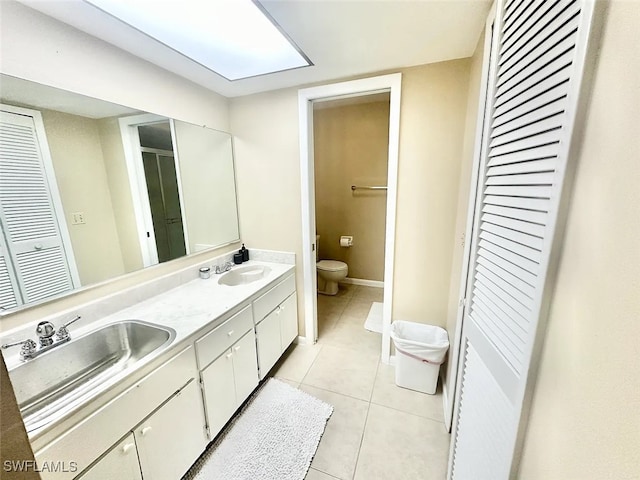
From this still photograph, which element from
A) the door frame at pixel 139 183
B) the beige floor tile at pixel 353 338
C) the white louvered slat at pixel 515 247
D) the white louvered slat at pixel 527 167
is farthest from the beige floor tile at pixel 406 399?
the door frame at pixel 139 183

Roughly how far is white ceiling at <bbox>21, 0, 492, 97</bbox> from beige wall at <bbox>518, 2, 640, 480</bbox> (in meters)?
1.02

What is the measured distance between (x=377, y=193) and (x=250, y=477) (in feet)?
10.2

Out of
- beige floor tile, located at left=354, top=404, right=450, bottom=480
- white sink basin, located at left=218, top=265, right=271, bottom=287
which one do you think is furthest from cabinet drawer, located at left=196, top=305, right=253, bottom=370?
beige floor tile, located at left=354, top=404, right=450, bottom=480

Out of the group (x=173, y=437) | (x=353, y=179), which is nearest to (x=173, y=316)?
(x=173, y=437)

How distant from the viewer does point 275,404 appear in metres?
1.73

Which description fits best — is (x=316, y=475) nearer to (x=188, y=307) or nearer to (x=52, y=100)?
(x=188, y=307)

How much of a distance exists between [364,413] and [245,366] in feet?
2.90


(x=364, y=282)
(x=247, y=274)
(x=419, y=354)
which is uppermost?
(x=247, y=274)

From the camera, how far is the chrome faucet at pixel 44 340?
40.1 inches

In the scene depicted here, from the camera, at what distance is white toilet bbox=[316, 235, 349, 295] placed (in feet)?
10.6

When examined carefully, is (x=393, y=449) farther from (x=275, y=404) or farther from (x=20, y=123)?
(x=20, y=123)

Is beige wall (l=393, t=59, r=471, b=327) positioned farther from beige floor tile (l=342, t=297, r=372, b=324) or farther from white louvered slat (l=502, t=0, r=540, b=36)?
→ beige floor tile (l=342, t=297, r=372, b=324)

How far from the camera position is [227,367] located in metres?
1.48

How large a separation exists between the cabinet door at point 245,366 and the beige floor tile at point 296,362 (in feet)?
1.13
